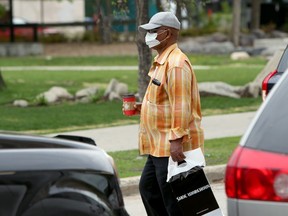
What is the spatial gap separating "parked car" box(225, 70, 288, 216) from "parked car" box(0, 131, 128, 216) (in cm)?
80

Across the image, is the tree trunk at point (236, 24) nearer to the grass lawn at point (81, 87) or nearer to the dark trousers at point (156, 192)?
the grass lawn at point (81, 87)

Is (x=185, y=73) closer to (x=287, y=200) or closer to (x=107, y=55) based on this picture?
(x=287, y=200)

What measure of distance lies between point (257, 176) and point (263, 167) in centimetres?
6

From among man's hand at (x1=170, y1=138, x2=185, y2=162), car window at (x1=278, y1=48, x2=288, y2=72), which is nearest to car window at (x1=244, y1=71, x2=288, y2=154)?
man's hand at (x1=170, y1=138, x2=185, y2=162)

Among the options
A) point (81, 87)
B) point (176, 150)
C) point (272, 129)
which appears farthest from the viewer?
point (81, 87)

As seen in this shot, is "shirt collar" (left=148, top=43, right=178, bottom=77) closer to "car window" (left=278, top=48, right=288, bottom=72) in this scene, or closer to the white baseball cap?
the white baseball cap

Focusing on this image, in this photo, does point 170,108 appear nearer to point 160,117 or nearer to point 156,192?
point 160,117

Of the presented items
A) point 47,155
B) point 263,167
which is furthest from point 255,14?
point 263,167

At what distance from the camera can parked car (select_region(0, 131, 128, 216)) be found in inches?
212

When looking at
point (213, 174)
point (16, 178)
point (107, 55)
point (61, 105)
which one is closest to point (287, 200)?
point (16, 178)

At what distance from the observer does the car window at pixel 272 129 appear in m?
5.23

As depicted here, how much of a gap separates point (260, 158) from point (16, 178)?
1364mm

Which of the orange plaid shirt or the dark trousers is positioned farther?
the dark trousers

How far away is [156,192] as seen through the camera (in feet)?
24.8
